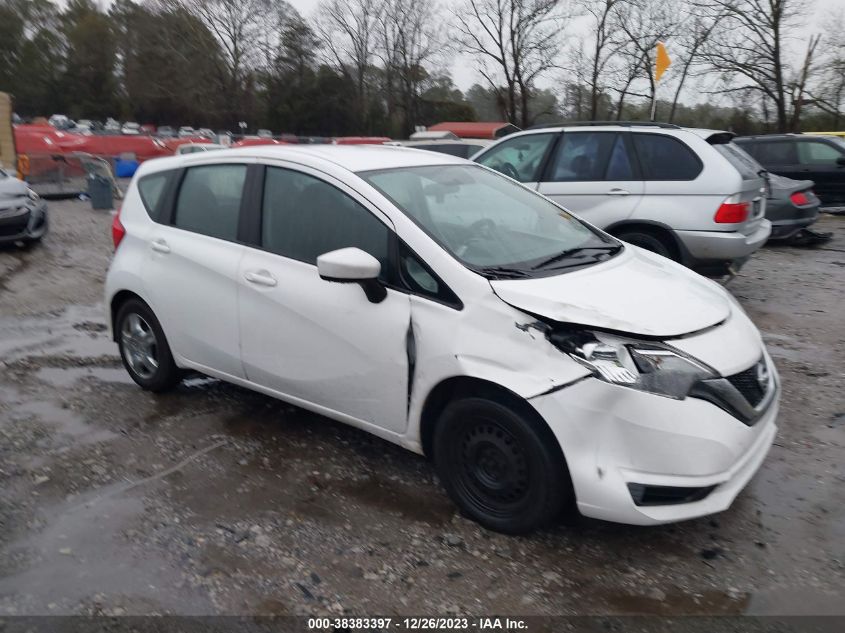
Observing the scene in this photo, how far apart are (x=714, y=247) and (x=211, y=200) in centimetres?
464

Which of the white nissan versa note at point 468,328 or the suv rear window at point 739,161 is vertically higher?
the suv rear window at point 739,161

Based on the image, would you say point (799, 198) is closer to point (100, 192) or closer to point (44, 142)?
point (100, 192)

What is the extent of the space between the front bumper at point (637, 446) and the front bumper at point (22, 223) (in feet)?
33.1

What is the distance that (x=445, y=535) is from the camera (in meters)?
3.41

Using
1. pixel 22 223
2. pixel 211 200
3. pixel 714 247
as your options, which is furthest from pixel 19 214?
pixel 714 247

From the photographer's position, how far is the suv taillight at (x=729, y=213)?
676 centimetres

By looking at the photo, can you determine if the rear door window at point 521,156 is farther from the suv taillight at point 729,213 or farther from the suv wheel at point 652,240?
the suv taillight at point 729,213

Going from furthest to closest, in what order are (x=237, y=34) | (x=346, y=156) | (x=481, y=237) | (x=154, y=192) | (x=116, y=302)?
(x=237, y=34) < (x=116, y=302) < (x=154, y=192) < (x=346, y=156) < (x=481, y=237)

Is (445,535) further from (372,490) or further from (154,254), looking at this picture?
(154,254)

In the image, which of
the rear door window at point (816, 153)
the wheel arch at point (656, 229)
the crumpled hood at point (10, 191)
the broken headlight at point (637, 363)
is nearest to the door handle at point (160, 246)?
the broken headlight at point (637, 363)

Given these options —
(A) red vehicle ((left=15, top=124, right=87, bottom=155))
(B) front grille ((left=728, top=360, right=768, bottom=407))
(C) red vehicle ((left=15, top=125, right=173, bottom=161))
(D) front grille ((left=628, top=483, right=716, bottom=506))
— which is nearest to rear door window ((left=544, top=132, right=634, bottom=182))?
(B) front grille ((left=728, top=360, right=768, bottom=407))

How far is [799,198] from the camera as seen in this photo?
1068 cm

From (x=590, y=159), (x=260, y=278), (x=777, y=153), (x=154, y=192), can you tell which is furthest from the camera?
(x=777, y=153)

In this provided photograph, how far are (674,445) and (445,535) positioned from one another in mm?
1149
